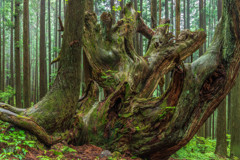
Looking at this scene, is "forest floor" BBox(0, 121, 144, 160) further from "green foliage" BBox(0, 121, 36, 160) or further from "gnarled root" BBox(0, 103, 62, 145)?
"gnarled root" BBox(0, 103, 62, 145)

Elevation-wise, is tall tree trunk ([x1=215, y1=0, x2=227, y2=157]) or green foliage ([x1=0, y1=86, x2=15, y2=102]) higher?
green foliage ([x1=0, y1=86, x2=15, y2=102])

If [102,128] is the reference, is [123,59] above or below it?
above

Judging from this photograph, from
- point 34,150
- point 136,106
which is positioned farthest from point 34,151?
point 136,106

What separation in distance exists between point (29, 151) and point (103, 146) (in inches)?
66.5

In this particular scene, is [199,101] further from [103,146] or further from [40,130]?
[40,130]

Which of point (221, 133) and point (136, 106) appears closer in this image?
point (136, 106)

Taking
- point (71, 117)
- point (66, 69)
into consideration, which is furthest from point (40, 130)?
point (66, 69)

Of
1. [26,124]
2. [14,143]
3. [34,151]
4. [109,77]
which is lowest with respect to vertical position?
[34,151]

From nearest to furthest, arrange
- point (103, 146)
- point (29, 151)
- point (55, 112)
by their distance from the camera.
Answer: 1. point (29, 151)
2. point (55, 112)
3. point (103, 146)

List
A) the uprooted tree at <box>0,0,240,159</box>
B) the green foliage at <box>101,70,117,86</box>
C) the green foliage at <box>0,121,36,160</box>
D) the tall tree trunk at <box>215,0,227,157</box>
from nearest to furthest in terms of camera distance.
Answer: the green foliage at <box>0,121,36,160</box>, the uprooted tree at <box>0,0,240,159</box>, the green foliage at <box>101,70,117,86</box>, the tall tree trunk at <box>215,0,227,157</box>

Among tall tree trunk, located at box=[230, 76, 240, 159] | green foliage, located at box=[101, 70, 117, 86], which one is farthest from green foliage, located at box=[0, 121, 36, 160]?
tall tree trunk, located at box=[230, 76, 240, 159]

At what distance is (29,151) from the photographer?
340 centimetres

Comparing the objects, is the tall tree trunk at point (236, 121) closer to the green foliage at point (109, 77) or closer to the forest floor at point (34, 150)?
the green foliage at point (109, 77)

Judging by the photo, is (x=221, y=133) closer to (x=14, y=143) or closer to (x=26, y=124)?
(x=26, y=124)
